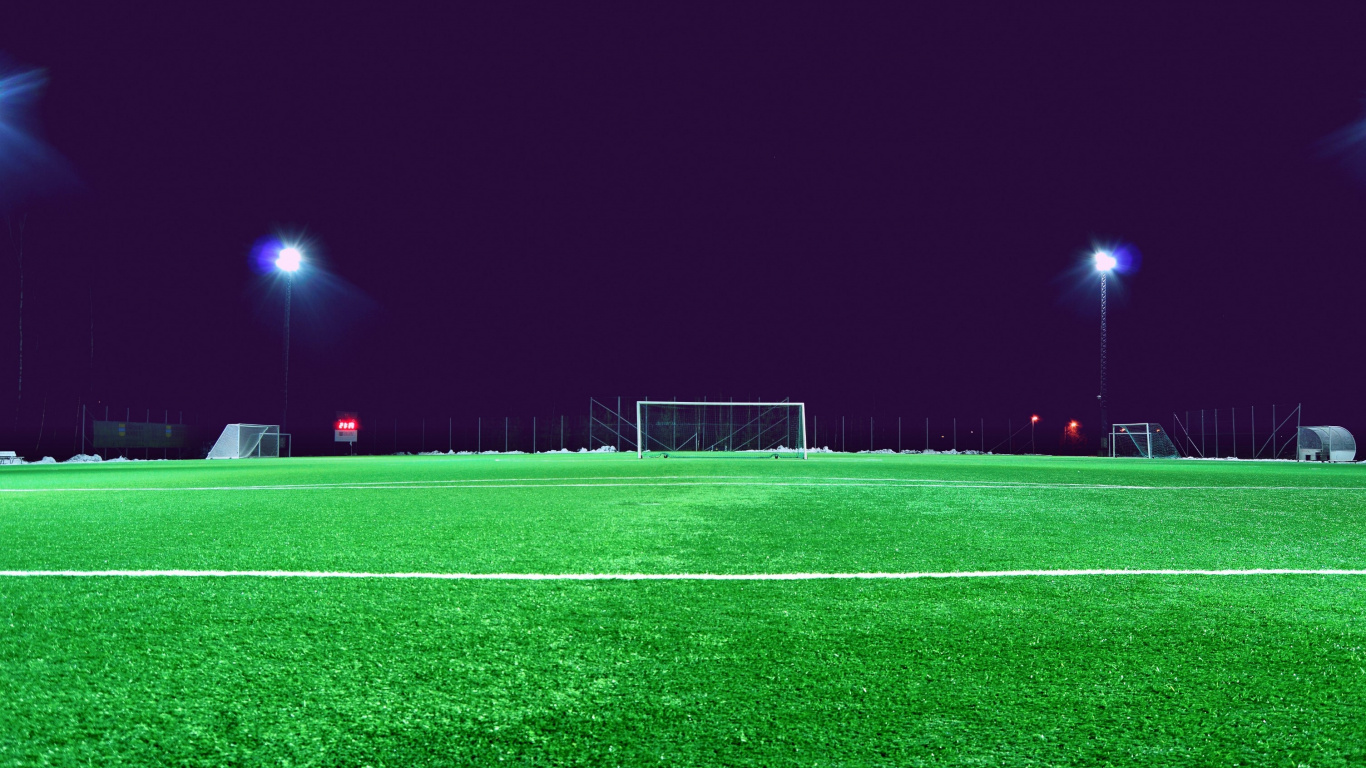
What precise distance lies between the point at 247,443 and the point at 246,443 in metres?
0.05

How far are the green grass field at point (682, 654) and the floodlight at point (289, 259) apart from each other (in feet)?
103

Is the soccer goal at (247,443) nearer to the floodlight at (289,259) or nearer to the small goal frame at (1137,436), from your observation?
the floodlight at (289,259)

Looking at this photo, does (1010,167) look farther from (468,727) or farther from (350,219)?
(468,727)

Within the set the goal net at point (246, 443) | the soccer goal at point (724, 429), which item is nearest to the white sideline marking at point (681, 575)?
the soccer goal at point (724, 429)

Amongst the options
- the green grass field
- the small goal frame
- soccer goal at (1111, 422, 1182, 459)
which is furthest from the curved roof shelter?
the green grass field

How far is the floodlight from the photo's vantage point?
32.4m

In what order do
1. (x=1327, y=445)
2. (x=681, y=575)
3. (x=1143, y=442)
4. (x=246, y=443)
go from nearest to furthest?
(x=681, y=575) → (x=1327, y=445) → (x=1143, y=442) → (x=246, y=443)

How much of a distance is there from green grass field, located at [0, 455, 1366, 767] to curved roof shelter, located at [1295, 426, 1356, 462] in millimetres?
24838

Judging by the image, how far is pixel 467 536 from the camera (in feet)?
14.8

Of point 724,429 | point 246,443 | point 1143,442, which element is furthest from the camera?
point 246,443

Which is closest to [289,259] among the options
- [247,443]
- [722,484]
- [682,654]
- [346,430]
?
[247,443]

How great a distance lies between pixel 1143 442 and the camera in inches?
1233

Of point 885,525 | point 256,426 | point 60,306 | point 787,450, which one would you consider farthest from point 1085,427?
point 60,306

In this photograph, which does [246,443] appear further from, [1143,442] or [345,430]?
[1143,442]
